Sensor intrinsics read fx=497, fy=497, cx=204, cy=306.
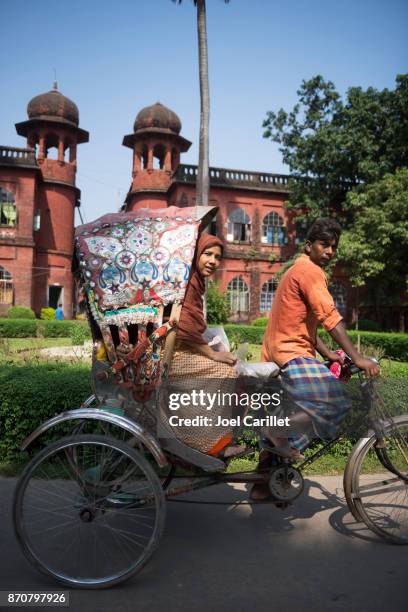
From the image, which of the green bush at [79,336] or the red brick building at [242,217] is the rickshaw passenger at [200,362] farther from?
the red brick building at [242,217]

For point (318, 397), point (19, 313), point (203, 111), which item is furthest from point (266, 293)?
point (318, 397)

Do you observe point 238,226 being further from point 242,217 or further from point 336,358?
point 336,358

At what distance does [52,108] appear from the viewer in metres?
29.8

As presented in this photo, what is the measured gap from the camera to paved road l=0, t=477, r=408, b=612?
2.27 meters

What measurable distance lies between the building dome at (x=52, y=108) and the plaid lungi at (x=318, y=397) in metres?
30.3

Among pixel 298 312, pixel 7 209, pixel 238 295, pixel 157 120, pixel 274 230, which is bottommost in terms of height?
pixel 298 312

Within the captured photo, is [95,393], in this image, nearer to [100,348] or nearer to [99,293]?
[100,348]

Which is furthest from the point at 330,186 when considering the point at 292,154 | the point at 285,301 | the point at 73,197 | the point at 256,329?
the point at 285,301

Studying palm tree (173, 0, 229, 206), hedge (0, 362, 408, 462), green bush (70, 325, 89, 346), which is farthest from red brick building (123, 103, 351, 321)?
hedge (0, 362, 408, 462)

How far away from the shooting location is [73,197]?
99.0 ft

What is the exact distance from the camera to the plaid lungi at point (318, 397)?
2.85 m

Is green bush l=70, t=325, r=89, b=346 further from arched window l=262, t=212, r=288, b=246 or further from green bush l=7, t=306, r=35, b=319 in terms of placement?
arched window l=262, t=212, r=288, b=246

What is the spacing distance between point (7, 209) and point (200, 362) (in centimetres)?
2766

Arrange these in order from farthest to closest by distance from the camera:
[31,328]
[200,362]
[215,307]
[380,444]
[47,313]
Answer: [47,313]
[215,307]
[31,328]
[380,444]
[200,362]
